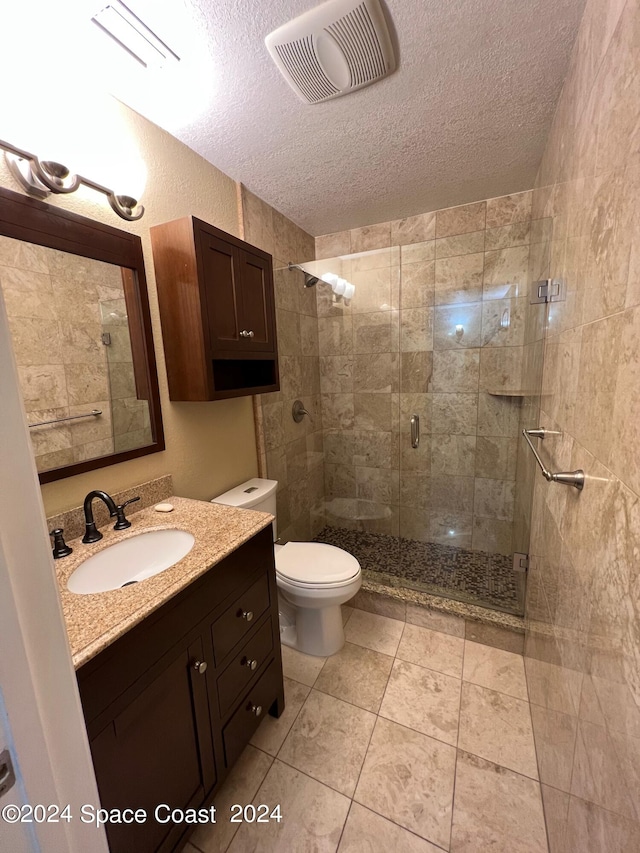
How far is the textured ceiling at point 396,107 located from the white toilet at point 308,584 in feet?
5.30

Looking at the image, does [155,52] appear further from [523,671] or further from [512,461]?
[523,671]

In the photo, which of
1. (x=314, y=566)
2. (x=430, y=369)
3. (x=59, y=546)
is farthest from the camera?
(x=430, y=369)

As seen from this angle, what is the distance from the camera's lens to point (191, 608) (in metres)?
0.92

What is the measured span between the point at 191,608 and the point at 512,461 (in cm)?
207

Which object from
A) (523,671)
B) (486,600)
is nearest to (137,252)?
(486,600)

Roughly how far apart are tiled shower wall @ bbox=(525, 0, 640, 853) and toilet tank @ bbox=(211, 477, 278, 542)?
3.95ft

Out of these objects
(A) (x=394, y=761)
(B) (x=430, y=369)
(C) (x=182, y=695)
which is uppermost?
(B) (x=430, y=369)

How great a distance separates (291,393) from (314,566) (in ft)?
3.69

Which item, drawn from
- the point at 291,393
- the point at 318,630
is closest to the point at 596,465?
the point at 318,630

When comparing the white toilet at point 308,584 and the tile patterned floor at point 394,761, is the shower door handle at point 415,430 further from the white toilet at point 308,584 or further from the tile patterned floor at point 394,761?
the tile patterned floor at point 394,761

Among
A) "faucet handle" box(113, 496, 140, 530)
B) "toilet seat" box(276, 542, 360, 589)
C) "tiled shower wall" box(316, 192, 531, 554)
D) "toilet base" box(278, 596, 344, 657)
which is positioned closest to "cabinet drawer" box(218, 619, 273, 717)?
"toilet seat" box(276, 542, 360, 589)

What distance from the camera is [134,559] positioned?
1157 mm

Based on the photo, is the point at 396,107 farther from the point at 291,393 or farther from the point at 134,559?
the point at 134,559

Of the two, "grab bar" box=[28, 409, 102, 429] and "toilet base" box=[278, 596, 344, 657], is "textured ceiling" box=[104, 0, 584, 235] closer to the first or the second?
"grab bar" box=[28, 409, 102, 429]
